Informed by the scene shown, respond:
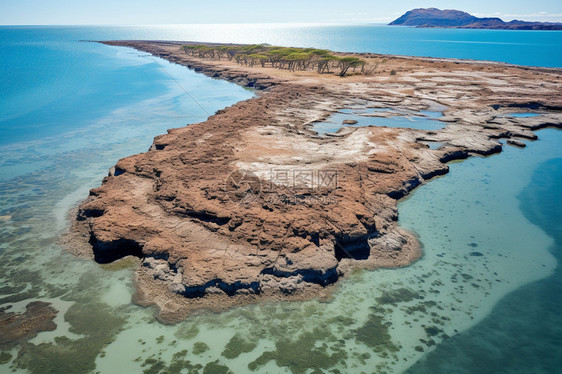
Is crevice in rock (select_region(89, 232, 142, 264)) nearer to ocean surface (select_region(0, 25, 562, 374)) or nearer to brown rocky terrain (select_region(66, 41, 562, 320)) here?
brown rocky terrain (select_region(66, 41, 562, 320))

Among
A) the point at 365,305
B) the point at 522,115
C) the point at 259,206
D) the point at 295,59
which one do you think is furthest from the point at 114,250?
the point at 295,59

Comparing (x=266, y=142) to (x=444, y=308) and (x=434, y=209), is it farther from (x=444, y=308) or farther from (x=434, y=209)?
(x=444, y=308)

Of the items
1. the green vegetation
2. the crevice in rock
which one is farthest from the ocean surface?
the green vegetation

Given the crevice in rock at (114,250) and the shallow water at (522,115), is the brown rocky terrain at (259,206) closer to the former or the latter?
the crevice in rock at (114,250)

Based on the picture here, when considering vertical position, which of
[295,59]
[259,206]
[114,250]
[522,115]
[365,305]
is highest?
[295,59]

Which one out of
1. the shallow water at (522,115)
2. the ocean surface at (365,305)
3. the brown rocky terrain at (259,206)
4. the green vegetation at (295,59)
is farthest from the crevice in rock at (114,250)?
the green vegetation at (295,59)

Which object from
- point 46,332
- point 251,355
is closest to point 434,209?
point 251,355

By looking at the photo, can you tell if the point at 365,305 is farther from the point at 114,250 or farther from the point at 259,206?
the point at 114,250

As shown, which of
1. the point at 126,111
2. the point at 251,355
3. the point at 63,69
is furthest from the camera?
the point at 63,69
